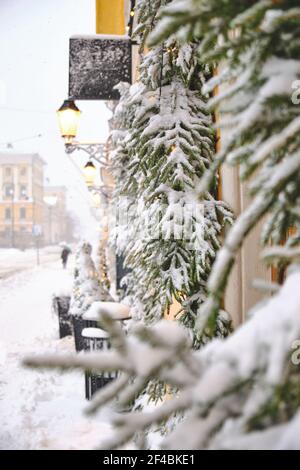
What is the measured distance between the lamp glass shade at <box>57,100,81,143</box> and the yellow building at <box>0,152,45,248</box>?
4659 cm

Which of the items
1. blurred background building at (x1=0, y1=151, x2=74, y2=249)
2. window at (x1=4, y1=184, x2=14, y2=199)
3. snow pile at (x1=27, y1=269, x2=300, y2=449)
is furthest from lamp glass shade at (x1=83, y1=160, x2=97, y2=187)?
window at (x1=4, y1=184, x2=14, y2=199)

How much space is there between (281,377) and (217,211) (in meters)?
2.17

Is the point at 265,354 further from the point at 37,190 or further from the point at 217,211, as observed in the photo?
the point at 37,190

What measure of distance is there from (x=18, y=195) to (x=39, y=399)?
5309 cm

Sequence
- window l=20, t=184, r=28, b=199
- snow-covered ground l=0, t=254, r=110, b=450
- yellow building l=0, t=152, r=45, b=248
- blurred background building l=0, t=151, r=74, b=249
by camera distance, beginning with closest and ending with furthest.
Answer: snow-covered ground l=0, t=254, r=110, b=450
blurred background building l=0, t=151, r=74, b=249
yellow building l=0, t=152, r=45, b=248
window l=20, t=184, r=28, b=199

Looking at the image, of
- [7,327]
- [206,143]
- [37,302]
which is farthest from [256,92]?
[37,302]

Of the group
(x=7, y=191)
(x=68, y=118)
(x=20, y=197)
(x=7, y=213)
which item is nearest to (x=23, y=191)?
(x=20, y=197)

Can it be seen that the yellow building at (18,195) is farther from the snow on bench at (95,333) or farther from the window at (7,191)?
the snow on bench at (95,333)

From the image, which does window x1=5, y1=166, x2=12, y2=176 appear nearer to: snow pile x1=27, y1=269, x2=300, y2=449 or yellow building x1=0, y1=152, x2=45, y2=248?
yellow building x1=0, y1=152, x2=45, y2=248

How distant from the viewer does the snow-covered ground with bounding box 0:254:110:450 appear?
15.5 feet

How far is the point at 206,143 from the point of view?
9.57ft

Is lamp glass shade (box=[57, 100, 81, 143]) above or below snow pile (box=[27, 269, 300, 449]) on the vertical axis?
above

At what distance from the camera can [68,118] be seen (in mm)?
7699

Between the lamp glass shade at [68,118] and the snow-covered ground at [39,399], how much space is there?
13.7 feet
